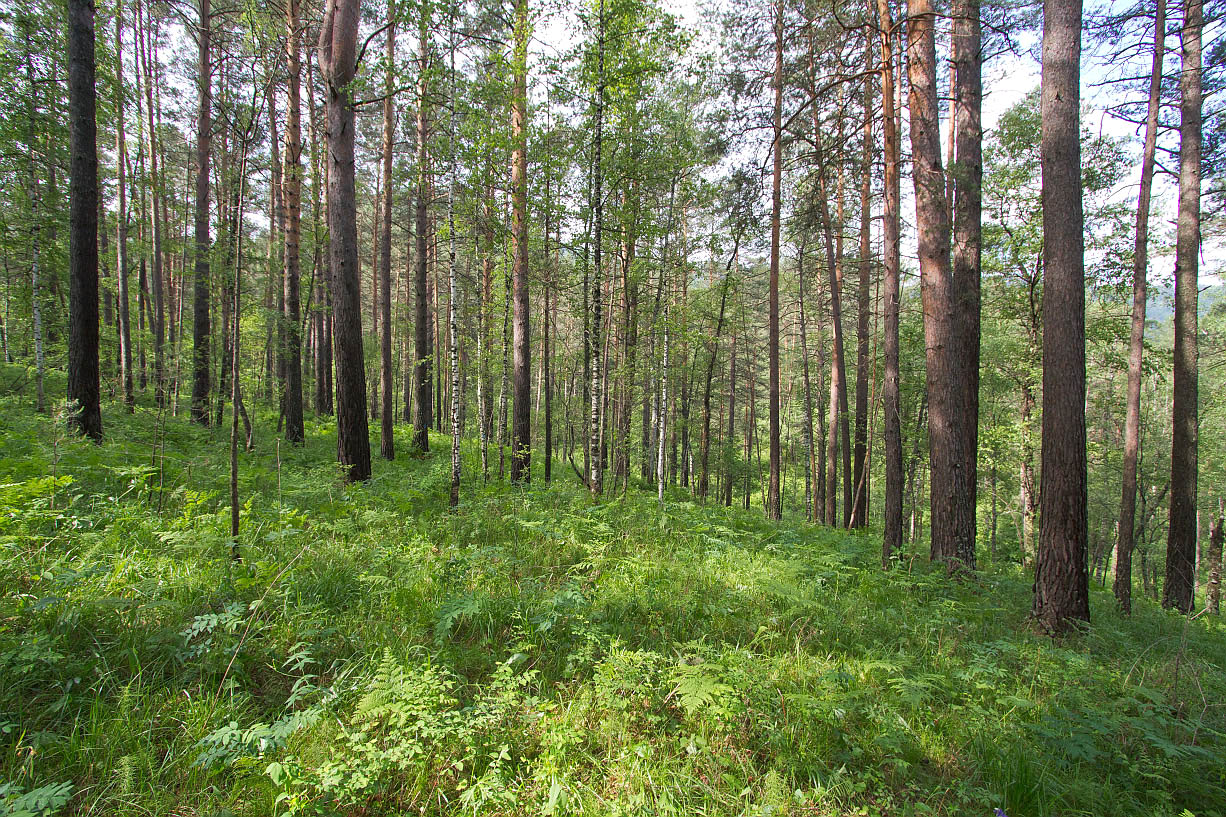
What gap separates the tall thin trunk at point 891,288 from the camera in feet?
21.5

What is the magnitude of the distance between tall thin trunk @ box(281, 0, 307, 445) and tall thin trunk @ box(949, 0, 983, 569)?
463 inches

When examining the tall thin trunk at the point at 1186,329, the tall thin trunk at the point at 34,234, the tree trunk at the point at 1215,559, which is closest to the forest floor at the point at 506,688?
the tree trunk at the point at 1215,559

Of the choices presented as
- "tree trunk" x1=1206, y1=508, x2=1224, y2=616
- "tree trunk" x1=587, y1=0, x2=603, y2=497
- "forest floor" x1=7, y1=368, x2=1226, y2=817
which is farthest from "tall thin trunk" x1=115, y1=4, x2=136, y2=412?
"tree trunk" x1=1206, y1=508, x2=1224, y2=616

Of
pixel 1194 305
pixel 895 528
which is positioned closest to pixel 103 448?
pixel 895 528

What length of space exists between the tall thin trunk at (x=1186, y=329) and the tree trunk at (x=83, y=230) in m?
18.3

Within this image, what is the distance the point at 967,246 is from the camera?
702cm

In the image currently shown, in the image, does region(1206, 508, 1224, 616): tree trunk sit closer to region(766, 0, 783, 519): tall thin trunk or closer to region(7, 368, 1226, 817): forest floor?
region(7, 368, 1226, 817): forest floor

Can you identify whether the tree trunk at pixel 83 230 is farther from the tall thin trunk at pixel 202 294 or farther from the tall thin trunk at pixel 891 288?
the tall thin trunk at pixel 891 288

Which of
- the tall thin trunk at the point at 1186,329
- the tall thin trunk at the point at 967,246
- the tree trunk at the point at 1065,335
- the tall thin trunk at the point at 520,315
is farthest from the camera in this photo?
the tall thin trunk at the point at 520,315

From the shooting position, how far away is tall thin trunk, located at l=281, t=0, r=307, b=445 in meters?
9.66

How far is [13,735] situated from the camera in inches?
84.0

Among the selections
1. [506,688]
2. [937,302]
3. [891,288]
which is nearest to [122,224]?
[506,688]

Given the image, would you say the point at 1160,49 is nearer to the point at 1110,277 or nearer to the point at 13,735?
the point at 1110,277

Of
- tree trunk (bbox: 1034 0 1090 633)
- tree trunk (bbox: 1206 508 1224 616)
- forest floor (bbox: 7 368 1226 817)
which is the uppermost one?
tree trunk (bbox: 1034 0 1090 633)
